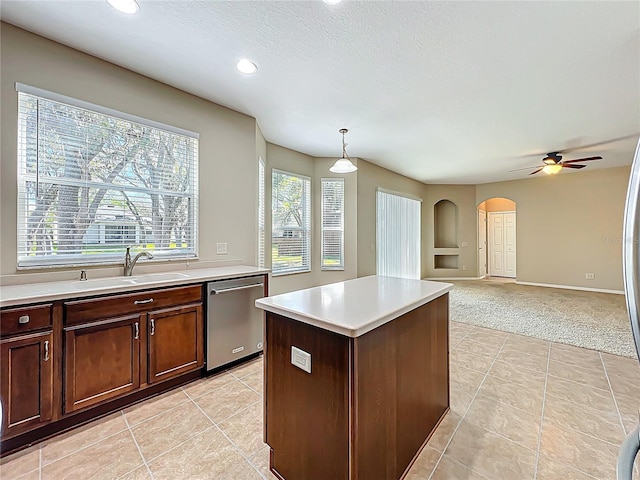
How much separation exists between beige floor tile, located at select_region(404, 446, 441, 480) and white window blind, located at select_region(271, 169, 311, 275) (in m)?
3.14

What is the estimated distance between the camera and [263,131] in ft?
12.9

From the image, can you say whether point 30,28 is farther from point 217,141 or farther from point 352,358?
point 352,358

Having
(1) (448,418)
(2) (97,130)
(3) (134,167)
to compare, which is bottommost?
(1) (448,418)

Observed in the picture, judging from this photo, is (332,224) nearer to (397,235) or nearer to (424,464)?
(397,235)

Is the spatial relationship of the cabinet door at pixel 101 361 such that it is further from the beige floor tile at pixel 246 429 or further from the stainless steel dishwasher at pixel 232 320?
the beige floor tile at pixel 246 429

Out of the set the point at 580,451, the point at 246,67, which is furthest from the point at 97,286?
the point at 580,451

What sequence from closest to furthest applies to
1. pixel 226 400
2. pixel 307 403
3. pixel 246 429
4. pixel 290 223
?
pixel 307 403
pixel 246 429
pixel 226 400
pixel 290 223

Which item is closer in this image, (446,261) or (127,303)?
(127,303)

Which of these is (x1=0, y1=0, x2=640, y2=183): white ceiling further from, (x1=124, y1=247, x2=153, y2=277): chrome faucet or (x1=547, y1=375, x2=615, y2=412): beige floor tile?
(x1=547, y1=375, x2=615, y2=412): beige floor tile

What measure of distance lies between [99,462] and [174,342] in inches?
32.3

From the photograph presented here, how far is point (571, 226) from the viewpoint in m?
6.43

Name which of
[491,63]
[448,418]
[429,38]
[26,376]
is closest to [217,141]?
[429,38]

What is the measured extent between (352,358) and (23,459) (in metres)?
2.05

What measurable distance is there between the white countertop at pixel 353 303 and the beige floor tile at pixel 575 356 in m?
2.10
